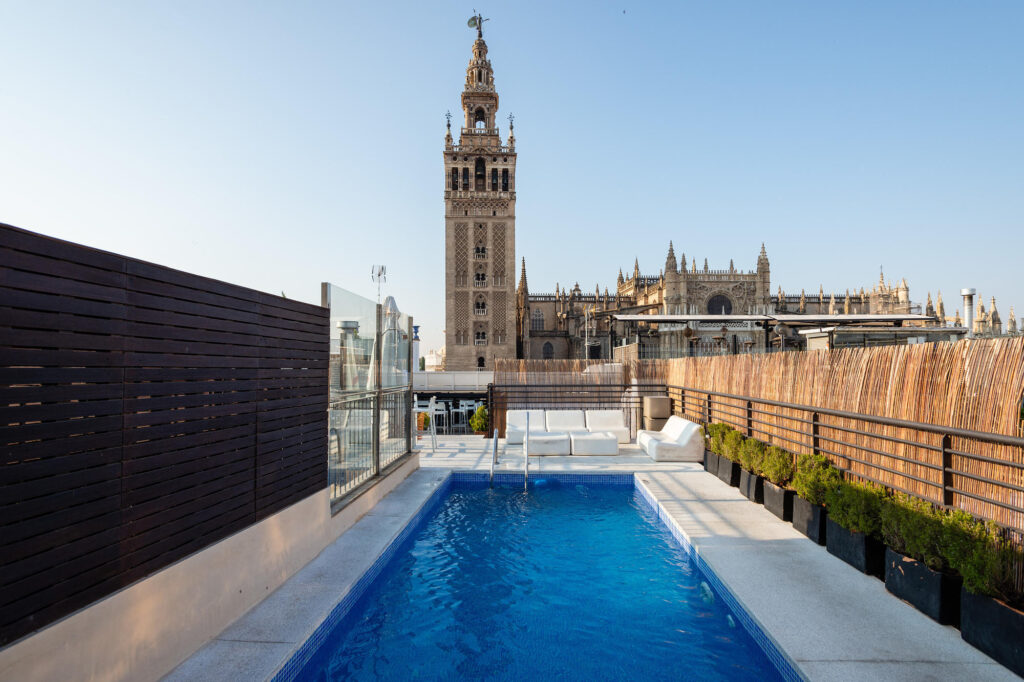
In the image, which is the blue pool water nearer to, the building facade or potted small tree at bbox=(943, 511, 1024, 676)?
potted small tree at bbox=(943, 511, 1024, 676)

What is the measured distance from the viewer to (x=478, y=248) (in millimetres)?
45250

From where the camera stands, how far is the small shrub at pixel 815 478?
4.95 m

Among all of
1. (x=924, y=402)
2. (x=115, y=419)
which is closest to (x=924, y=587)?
(x=924, y=402)

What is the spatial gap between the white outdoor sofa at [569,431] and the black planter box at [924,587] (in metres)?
6.05

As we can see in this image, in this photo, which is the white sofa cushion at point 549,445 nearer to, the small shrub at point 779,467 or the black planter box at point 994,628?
the small shrub at point 779,467

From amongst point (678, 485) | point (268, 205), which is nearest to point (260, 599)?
point (678, 485)

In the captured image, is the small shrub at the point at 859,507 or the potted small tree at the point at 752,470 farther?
the potted small tree at the point at 752,470

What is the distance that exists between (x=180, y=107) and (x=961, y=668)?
9140 millimetres

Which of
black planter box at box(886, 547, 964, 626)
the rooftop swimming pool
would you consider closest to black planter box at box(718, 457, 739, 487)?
the rooftop swimming pool

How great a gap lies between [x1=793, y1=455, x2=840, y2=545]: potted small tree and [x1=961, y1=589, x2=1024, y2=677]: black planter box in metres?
1.80

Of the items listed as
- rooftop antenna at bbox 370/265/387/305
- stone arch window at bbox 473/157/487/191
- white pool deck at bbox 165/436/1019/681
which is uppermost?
stone arch window at bbox 473/157/487/191

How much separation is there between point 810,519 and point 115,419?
17.8 ft

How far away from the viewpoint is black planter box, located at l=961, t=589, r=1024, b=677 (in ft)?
8.91

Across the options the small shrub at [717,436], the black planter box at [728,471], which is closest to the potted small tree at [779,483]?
the black planter box at [728,471]
